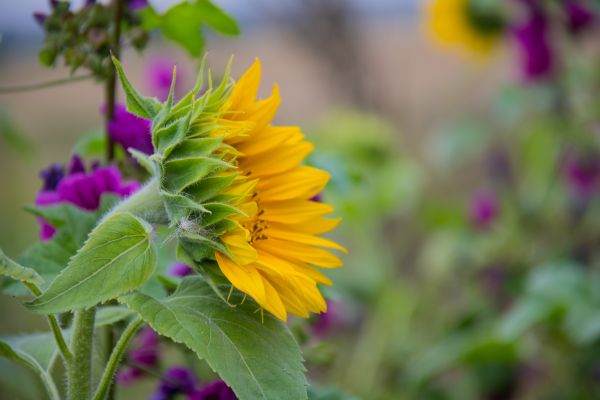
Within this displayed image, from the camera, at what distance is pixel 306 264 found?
0.40 meters

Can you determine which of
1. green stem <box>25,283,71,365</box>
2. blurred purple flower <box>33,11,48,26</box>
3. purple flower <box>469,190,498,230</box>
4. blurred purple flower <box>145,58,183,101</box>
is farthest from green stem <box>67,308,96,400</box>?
purple flower <box>469,190,498,230</box>

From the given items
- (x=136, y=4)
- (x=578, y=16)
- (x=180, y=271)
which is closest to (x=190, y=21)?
(x=136, y=4)

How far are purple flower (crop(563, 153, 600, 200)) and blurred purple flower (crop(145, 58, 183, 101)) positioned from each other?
0.65 meters

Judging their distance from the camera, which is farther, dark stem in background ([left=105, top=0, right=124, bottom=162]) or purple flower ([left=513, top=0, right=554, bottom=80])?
purple flower ([left=513, top=0, right=554, bottom=80])

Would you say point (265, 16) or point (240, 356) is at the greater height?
point (240, 356)

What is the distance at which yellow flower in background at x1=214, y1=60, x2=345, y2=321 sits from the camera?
37 cm

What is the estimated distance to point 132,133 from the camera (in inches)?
20.3

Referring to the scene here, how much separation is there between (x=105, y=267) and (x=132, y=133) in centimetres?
17

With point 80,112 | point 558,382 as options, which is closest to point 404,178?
point 558,382

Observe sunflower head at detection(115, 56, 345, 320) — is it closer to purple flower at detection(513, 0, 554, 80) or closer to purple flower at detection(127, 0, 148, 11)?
purple flower at detection(127, 0, 148, 11)

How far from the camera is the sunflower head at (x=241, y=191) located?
1.21ft

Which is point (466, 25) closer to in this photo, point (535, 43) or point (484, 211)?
point (535, 43)

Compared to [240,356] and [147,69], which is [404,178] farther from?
[240,356]

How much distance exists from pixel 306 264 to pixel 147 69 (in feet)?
1.38
